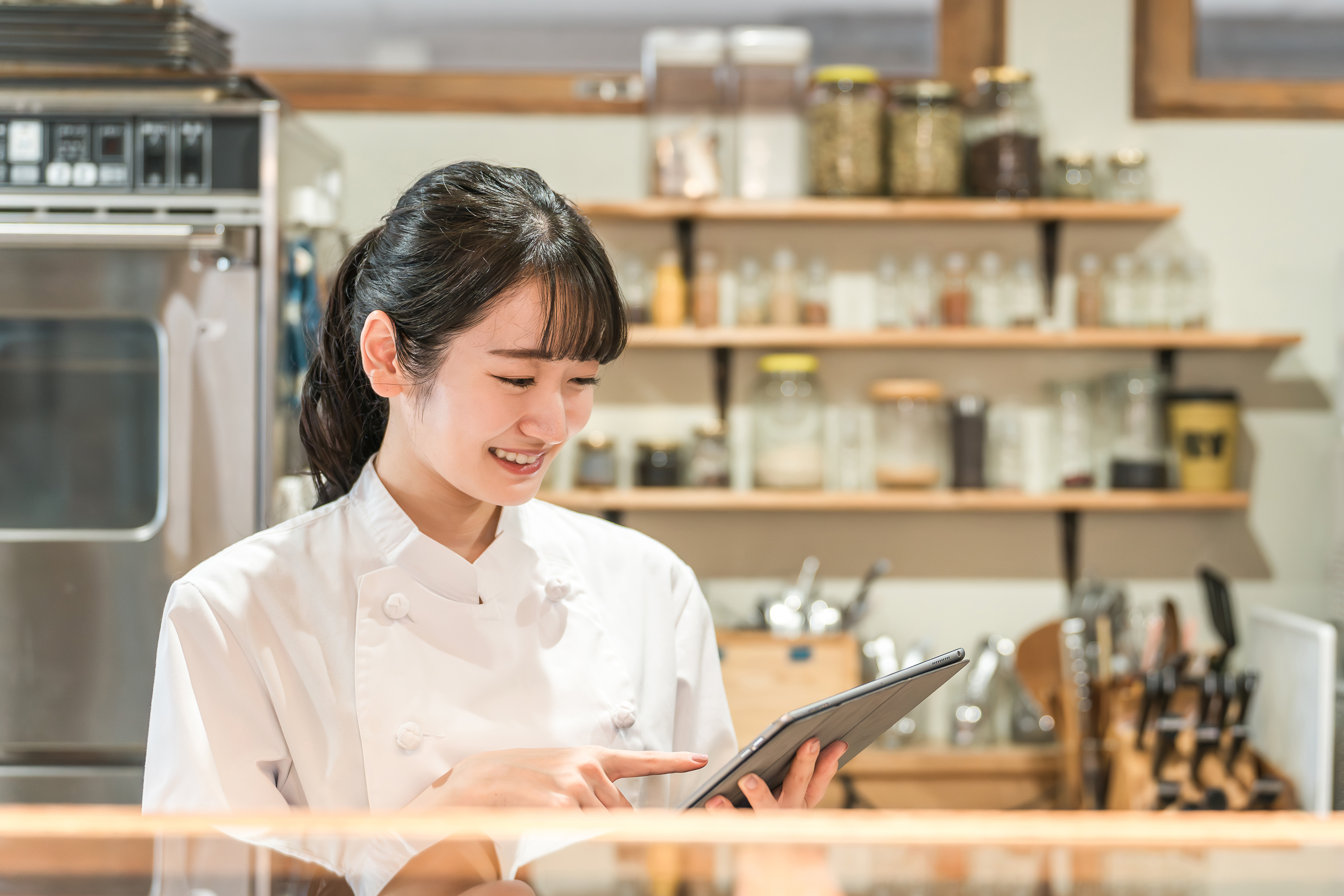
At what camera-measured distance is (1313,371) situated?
2568mm

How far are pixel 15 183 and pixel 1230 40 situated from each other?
8.86 feet

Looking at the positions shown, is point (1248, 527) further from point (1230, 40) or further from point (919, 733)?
point (1230, 40)

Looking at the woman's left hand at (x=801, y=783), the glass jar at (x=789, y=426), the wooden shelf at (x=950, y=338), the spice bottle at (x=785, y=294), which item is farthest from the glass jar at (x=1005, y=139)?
the woman's left hand at (x=801, y=783)

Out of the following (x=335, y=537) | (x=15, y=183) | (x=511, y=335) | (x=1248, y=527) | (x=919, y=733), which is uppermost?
(x=15, y=183)

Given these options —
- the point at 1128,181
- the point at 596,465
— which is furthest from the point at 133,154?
the point at 1128,181

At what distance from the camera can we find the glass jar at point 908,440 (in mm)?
2438

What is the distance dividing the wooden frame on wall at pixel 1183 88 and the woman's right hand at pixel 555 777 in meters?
2.31

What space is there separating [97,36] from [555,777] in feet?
6.01

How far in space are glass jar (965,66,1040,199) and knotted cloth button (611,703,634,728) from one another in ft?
5.96

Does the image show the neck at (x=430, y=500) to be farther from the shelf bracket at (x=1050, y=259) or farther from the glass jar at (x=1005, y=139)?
the shelf bracket at (x=1050, y=259)

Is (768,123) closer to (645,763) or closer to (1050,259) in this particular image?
(1050,259)

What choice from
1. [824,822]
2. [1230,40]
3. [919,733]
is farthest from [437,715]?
[1230,40]

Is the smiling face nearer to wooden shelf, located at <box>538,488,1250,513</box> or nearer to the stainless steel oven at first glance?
the stainless steel oven

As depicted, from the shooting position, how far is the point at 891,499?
93.8 inches
